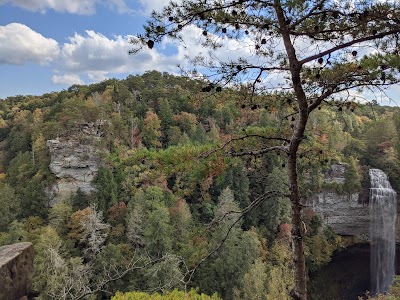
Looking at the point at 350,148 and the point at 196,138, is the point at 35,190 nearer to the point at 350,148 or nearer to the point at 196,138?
the point at 196,138

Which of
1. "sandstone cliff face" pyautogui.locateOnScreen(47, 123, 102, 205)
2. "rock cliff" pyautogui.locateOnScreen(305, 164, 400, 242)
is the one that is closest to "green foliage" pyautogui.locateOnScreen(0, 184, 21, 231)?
"sandstone cliff face" pyautogui.locateOnScreen(47, 123, 102, 205)

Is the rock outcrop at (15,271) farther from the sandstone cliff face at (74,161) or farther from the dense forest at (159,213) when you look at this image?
the sandstone cliff face at (74,161)

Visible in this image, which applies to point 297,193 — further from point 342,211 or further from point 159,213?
point 342,211

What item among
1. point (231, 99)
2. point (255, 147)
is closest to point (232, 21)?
point (231, 99)

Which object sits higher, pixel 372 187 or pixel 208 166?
pixel 208 166

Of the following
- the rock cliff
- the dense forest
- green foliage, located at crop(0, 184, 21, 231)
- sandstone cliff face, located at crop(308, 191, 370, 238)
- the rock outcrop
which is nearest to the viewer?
the rock outcrop

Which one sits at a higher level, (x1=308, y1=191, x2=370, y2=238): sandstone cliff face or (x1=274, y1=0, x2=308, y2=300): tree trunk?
(x1=274, y1=0, x2=308, y2=300): tree trunk

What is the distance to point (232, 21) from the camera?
4.11m

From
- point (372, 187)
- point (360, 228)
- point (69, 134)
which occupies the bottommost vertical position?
point (360, 228)

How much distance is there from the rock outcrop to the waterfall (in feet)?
98.3

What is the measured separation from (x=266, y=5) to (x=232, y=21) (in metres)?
0.42

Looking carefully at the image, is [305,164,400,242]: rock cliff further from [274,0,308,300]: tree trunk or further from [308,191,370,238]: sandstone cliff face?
[274,0,308,300]: tree trunk

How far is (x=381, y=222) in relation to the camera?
28.9 m

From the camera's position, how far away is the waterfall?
28.2 metres
